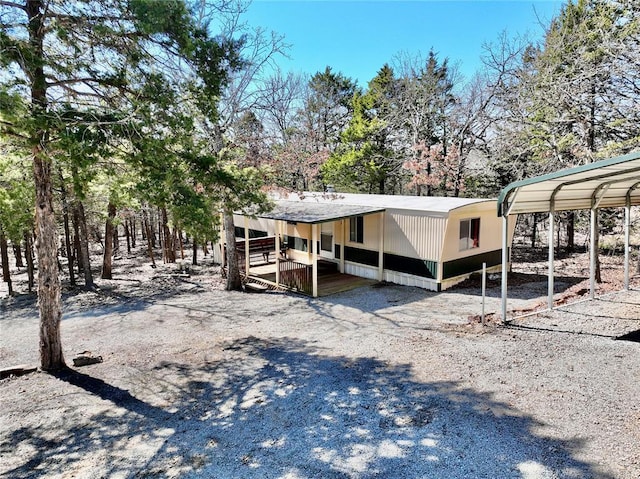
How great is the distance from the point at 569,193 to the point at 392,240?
5.89 meters

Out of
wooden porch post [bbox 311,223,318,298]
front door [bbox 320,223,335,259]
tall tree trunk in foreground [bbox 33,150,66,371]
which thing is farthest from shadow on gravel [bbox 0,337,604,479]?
front door [bbox 320,223,335,259]

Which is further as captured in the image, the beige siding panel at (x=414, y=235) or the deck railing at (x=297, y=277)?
the deck railing at (x=297, y=277)

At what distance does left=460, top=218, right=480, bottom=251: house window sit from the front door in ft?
16.4

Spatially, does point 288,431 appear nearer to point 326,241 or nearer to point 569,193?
point 569,193

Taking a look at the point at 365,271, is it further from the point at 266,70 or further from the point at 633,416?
the point at 633,416

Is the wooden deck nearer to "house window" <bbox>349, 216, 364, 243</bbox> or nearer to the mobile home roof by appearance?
"house window" <bbox>349, 216, 364, 243</bbox>

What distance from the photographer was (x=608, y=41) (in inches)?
396

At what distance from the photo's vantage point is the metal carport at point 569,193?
648cm

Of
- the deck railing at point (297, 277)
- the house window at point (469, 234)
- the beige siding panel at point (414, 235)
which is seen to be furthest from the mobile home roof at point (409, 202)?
the deck railing at point (297, 277)

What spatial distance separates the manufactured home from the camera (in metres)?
12.1

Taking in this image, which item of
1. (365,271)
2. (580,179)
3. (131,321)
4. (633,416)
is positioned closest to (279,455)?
(633,416)

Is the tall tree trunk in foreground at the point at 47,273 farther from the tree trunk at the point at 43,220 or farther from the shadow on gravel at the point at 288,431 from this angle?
the shadow on gravel at the point at 288,431

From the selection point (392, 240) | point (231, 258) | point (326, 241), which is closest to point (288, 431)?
point (392, 240)

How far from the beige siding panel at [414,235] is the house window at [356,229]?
3.74 ft
